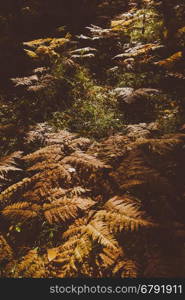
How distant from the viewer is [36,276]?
2.52 meters

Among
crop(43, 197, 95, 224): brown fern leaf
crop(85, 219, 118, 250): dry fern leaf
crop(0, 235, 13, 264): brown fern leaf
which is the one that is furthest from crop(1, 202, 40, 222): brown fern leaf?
crop(85, 219, 118, 250): dry fern leaf

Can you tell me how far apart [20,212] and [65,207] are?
48cm

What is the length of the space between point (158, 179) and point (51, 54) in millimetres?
4978

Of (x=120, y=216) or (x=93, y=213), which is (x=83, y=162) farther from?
(x=120, y=216)

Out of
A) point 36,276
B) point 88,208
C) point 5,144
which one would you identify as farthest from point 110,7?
point 36,276

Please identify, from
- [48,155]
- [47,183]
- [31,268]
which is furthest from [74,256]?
[48,155]

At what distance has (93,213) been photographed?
289 cm

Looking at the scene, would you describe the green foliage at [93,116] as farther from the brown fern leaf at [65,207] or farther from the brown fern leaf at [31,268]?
the brown fern leaf at [31,268]

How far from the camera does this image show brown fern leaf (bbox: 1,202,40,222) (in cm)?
287

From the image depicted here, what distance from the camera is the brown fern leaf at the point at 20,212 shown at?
9.42 feet

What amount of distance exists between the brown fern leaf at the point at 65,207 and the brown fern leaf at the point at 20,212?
0.43 ft

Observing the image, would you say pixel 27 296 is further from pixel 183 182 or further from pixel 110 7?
pixel 110 7

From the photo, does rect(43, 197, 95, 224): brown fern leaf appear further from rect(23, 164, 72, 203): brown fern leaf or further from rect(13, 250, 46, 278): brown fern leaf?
rect(13, 250, 46, 278): brown fern leaf

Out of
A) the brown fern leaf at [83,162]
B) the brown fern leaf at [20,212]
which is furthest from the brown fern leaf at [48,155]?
the brown fern leaf at [20,212]
